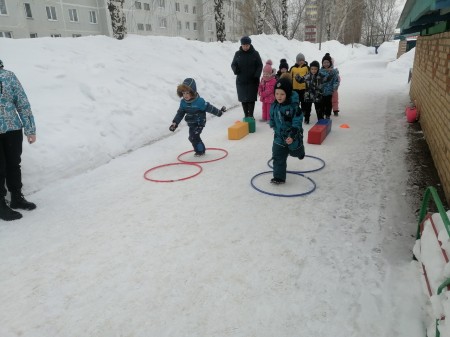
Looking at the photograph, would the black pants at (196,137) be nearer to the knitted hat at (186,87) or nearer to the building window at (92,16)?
the knitted hat at (186,87)

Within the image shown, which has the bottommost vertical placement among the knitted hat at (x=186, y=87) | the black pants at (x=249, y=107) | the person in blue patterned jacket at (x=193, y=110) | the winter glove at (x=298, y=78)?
the black pants at (x=249, y=107)

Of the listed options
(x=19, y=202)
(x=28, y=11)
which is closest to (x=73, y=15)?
(x=28, y=11)

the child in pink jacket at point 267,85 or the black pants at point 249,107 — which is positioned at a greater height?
the child in pink jacket at point 267,85

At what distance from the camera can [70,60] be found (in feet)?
29.2

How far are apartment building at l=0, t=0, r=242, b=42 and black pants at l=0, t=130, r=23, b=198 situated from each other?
1774 cm

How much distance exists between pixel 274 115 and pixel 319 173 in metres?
1.34

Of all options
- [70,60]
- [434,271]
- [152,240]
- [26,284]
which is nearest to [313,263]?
[434,271]

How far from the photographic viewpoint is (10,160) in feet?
14.3

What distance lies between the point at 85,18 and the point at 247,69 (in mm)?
31858

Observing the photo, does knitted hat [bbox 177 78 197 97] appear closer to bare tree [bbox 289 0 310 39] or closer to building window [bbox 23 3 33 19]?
bare tree [bbox 289 0 310 39]

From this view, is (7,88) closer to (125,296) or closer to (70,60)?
(125,296)

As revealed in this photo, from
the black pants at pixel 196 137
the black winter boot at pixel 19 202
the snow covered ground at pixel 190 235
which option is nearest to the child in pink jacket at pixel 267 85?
the snow covered ground at pixel 190 235

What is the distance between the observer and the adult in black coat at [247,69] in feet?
26.7

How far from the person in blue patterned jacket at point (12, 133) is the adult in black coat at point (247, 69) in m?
5.17
